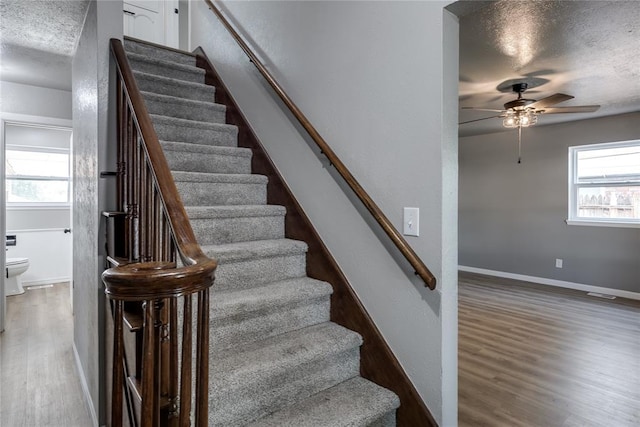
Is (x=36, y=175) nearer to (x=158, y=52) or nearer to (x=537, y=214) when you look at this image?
(x=158, y=52)

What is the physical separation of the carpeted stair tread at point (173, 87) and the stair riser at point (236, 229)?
151 cm

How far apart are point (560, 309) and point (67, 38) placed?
5403mm

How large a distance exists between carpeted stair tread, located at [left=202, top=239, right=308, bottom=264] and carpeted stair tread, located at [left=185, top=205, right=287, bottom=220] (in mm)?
180

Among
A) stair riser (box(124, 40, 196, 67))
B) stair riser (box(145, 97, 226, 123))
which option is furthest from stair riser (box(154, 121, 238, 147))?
stair riser (box(124, 40, 196, 67))

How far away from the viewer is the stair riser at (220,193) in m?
2.34

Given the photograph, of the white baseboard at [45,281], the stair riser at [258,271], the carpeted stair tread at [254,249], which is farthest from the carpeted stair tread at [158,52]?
the white baseboard at [45,281]

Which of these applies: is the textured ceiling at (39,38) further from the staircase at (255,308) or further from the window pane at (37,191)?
the window pane at (37,191)

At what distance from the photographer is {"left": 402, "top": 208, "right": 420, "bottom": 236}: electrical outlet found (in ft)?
5.48

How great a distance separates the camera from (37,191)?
17.8ft

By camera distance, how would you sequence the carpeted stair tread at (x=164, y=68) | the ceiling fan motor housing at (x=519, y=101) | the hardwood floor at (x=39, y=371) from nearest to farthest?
the hardwood floor at (x=39, y=371), the carpeted stair tread at (x=164, y=68), the ceiling fan motor housing at (x=519, y=101)

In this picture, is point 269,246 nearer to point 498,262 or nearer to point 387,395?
point 387,395

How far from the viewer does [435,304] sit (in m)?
1.62

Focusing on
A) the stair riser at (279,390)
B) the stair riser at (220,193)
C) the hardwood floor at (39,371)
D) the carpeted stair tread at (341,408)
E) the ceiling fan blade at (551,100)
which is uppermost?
the ceiling fan blade at (551,100)

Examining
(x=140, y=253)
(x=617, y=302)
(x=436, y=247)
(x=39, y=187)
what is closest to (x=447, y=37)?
(x=436, y=247)
